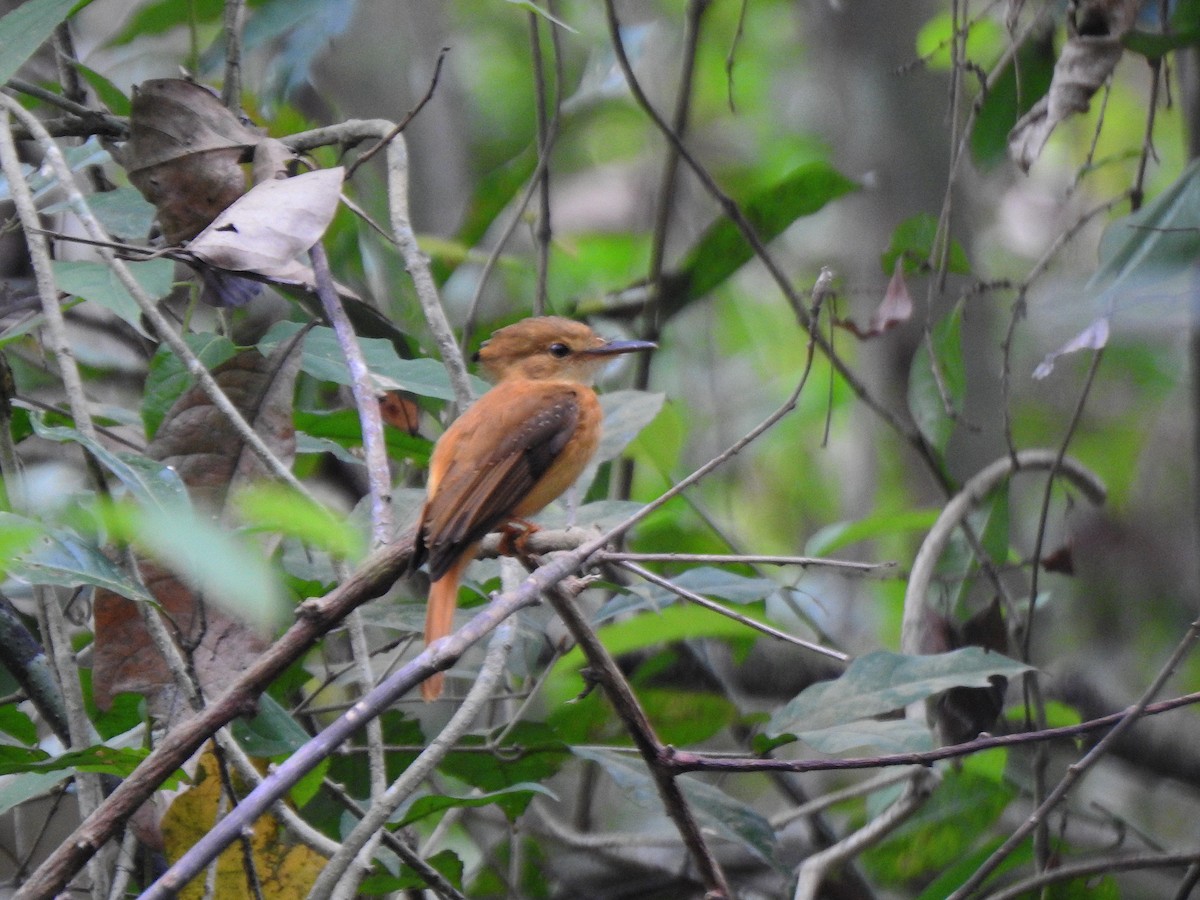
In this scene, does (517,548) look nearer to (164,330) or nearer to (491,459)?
(491,459)

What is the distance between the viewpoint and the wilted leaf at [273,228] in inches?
76.5

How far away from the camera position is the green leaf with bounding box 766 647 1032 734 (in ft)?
8.09

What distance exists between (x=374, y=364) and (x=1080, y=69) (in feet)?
5.14

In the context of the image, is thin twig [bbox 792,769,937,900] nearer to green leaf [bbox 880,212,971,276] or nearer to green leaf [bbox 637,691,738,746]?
green leaf [bbox 637,691,738,746]

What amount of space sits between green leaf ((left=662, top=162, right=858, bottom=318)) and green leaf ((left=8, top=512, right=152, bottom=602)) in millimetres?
2153

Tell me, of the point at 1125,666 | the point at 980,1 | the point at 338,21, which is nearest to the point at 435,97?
the point at 338,21

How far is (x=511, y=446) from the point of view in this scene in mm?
2848

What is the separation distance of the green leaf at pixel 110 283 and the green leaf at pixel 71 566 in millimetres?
372

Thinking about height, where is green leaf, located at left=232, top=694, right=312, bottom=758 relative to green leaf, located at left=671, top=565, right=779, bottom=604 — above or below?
above

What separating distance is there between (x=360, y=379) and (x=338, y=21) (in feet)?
5.22

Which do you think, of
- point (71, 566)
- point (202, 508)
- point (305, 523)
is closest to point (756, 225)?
point (202, 508)

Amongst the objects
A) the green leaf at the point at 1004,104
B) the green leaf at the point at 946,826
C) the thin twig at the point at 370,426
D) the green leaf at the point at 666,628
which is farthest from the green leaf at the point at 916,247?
the thin twig at the point at 370,426

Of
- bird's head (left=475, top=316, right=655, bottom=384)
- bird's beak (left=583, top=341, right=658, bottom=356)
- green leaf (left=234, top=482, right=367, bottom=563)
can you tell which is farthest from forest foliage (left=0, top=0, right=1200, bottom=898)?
bird's beak (left=583, top=341, right=658, bottom=356)

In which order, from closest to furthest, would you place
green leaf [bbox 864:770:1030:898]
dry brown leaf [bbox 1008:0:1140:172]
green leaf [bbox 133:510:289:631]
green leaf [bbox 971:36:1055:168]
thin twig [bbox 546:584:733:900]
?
green leaf [bbox 133:510:289:631] → thin twig [bbox 546:584:733:900] → dry brown leaf [bbox 1008:0:1140:172] → green leaf [bbox 864:770:1030:898] → green leaf [bbox 971:36:1055:168]
